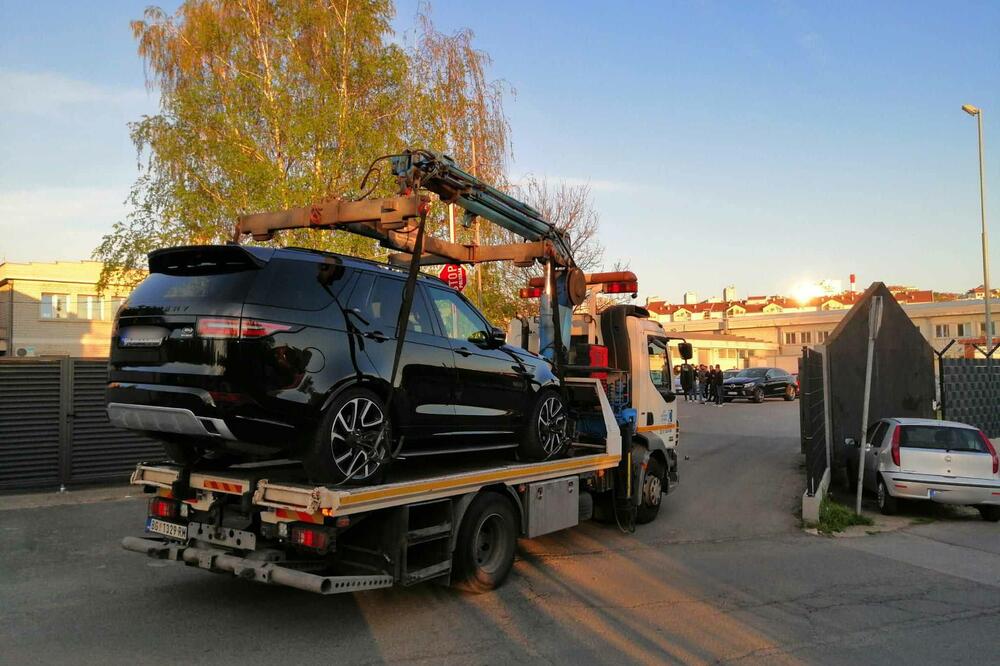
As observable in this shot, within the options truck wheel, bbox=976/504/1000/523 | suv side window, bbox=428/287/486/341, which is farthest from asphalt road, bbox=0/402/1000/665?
suv side window, bbox=428/287/486/341

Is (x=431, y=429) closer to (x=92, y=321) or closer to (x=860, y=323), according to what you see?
(x=860, y=323)

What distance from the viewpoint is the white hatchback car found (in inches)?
412

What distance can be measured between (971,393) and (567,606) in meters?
18.3

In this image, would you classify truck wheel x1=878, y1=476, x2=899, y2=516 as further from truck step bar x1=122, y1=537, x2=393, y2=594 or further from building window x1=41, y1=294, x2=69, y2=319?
building window x1=41, y1=294, x2=69, y2=319

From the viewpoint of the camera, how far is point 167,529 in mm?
5965

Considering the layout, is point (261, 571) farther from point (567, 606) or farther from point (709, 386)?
point (709, 386)

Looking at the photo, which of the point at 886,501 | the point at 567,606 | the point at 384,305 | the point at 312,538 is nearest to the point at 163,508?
the point at 312,538

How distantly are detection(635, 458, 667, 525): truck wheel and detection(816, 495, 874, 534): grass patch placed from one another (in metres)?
2.08

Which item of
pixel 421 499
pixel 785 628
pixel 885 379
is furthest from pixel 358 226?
pixel 885 379

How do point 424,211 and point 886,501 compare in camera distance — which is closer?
point 424,211

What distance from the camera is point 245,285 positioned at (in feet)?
16.8

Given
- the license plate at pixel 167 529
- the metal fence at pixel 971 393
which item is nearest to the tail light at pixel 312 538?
the license plate at pixel 167 529

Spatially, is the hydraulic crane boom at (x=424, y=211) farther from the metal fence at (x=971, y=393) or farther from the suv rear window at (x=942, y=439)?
the metal fence at (x=971, y=393)

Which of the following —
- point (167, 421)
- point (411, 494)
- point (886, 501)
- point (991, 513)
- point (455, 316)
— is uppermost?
point (455, 316)
